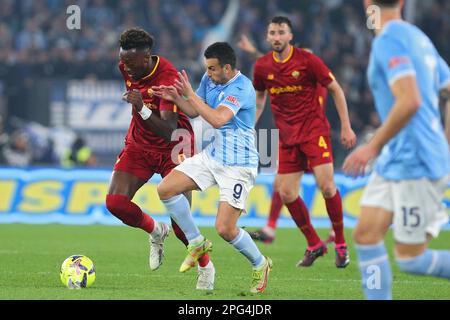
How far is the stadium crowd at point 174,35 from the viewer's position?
18.7m

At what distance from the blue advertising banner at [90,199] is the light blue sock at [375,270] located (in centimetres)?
946

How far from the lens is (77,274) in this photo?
26.8 feet

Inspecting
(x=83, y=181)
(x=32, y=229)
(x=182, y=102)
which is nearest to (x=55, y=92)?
(x=83, y=181)

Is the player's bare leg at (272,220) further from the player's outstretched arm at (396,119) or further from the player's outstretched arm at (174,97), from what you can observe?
the player's outstretched arm at (396,119)

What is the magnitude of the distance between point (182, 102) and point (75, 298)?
68.9 inches

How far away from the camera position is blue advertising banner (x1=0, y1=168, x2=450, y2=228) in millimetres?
15648

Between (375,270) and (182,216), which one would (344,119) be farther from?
(375,270)

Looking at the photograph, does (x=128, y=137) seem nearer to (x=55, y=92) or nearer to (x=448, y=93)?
(x=448, y=93)

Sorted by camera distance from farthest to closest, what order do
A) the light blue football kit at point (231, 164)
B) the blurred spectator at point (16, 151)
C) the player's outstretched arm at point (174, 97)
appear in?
the blurred spectator at point (16, 151) → the light blue football kit at point (231, 164) → the player's outstretched arm at point (174, 97)

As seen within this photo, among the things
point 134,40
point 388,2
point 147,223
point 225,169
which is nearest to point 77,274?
point 147,223

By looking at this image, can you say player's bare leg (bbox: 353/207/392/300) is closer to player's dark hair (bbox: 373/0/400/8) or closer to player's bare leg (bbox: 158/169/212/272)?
player's dark hair (bbox: 373/0/400/8)

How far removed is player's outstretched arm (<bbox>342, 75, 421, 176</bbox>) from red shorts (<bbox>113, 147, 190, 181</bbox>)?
360 cm

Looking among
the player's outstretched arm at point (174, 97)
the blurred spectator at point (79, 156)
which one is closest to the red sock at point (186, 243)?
the player's outstretched arm at point (174, 97)

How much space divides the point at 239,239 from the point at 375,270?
2.27 m
